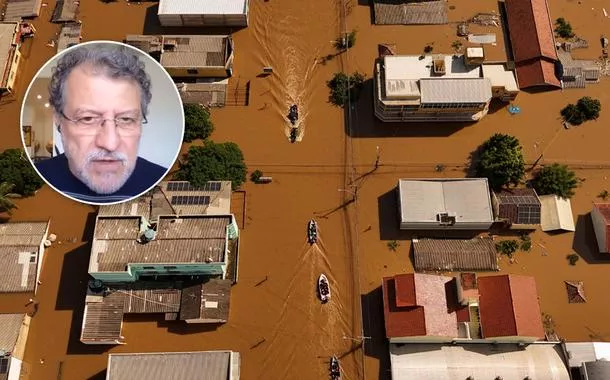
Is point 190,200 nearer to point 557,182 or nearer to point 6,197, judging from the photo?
point 6,197

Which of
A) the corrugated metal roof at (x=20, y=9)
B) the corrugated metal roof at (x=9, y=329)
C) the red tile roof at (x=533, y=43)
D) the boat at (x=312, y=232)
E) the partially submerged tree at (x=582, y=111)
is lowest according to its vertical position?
the corrugated metal roof at (x=9, y=329)

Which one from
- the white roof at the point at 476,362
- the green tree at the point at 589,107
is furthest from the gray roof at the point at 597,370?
the green tree at the point at 589,107

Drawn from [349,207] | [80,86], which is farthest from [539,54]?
[80,86]

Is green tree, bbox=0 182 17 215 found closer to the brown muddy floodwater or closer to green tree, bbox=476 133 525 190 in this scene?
the brown muddy floodwater

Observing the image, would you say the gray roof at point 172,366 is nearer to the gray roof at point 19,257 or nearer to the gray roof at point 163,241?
the gray roof at point 163,241

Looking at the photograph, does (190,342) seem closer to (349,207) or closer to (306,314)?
(306,314)

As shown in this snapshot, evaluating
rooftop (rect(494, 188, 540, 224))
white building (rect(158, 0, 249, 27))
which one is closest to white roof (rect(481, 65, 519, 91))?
rooftop (rect(494, 188, 540, 224))
